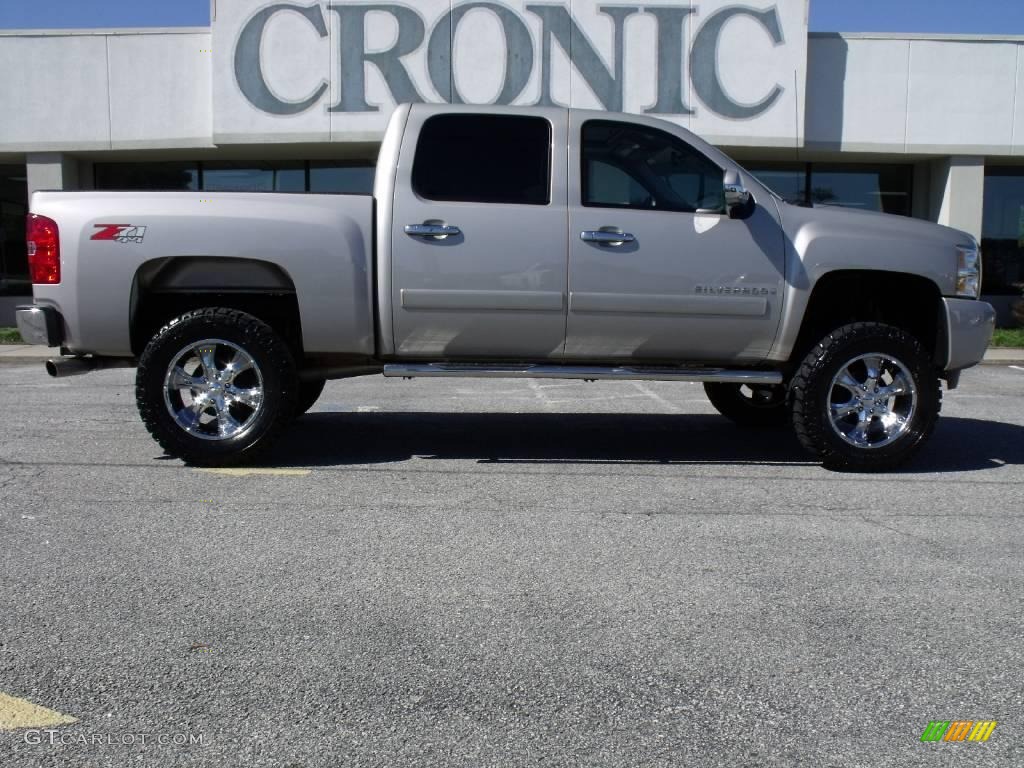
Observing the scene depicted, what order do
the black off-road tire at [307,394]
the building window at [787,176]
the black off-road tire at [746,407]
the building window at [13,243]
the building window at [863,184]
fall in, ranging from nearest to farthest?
the black off-road tire at [307,394] → the black off-road tire at [746,407] → the building window at [787,176] → the building window at [863,184] → the building window at [13,243]

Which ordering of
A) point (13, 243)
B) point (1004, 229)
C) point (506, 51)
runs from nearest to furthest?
point (506, 51), point (1004, 229), point (13, 243)

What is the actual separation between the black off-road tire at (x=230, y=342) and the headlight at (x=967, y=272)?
4.09 meters

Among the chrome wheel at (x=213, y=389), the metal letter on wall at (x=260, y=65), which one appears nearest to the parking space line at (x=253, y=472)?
the chrome wheel at (x=213, y=389)

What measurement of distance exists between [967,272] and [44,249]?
5.52 metres

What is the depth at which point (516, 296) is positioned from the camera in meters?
5.91

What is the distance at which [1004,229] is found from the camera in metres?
19.6

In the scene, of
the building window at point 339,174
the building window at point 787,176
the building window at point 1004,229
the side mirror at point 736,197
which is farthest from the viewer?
the building window at point 1004,229

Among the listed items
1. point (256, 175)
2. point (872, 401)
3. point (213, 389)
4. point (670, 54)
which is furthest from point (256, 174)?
point (872, 401)

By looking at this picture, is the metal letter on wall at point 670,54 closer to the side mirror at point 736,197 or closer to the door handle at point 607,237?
the side mirror at point 736,197

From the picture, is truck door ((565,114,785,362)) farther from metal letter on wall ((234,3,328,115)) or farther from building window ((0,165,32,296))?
building window ((0,165,32,296))

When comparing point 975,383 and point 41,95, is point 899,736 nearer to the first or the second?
point 975,383

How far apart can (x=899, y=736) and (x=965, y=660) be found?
2.18 ft

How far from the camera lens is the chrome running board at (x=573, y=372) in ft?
19.6

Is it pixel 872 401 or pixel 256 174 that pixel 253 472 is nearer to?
pixel 872 401
